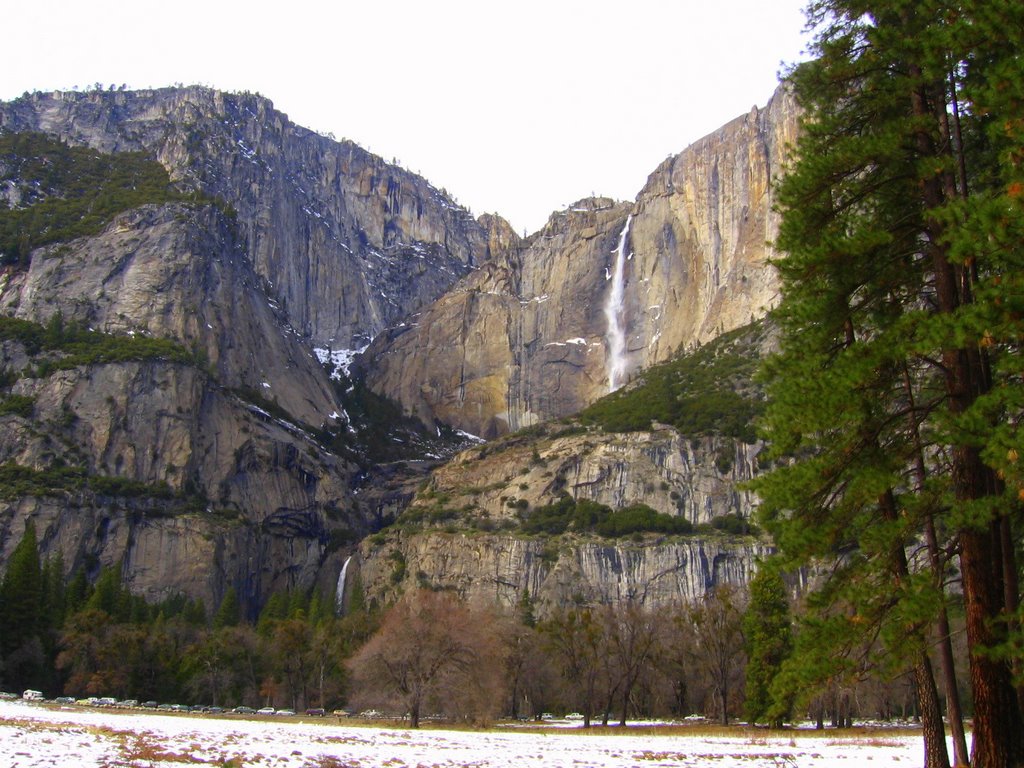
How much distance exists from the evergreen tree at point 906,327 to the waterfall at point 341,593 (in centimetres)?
11831

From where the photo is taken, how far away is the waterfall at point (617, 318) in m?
177

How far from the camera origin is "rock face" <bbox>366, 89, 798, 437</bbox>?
155 metres

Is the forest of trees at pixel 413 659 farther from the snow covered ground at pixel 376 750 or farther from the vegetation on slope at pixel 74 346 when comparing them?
the vegetation on slope at pixel 74 346

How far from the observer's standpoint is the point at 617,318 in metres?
181

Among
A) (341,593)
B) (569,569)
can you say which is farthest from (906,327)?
(341,593)

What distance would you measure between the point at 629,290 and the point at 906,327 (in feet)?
545

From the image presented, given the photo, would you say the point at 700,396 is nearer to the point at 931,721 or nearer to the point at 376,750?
the point at 376,750

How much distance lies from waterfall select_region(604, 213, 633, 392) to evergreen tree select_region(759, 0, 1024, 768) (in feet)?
510

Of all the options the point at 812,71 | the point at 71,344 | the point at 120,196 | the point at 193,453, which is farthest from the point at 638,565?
the point at 120,196

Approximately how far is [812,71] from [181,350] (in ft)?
424

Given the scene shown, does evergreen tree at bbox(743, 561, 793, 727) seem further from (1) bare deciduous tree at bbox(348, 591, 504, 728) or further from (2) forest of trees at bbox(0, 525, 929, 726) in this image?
(1) bare deciduous tree at bbox(348, 591, 504, 728)

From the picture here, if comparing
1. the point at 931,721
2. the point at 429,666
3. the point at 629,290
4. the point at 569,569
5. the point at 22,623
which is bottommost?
the point at 931,721

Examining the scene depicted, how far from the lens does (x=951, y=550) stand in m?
16.0

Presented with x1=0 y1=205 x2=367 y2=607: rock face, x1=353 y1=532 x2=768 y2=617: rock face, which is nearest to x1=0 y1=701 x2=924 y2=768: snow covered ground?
x1=353 y1=532 x2=768 y2=617: rock face
